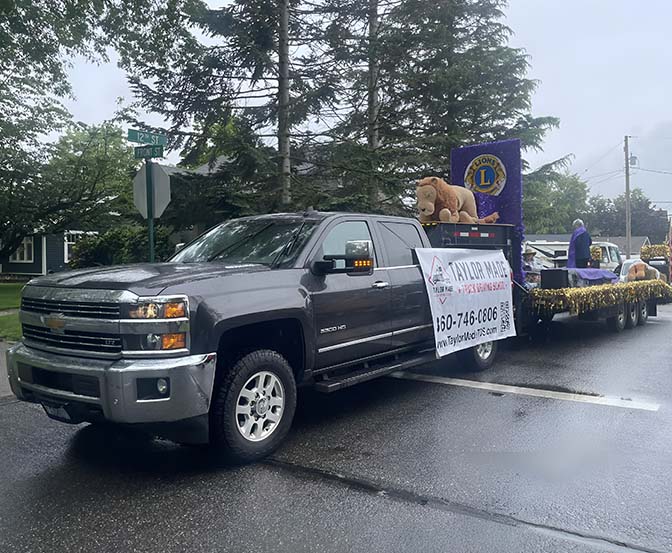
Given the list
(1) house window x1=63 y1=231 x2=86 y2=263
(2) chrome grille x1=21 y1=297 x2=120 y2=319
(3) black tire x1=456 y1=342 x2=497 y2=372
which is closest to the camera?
(2) chrome grille x1=21 y1=297 x2=120 y2=319

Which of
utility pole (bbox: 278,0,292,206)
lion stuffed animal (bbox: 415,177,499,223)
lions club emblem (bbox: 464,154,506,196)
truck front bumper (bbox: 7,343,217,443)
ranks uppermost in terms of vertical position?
utility pole (bbox: 278,0,292,206)

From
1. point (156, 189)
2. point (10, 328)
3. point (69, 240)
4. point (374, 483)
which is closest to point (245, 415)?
point (374, 483)

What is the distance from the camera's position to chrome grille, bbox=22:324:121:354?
4129mm

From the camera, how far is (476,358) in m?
7.68

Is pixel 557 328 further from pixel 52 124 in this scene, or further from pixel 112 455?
pixel 52 124

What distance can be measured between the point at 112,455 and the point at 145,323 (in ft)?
4.61

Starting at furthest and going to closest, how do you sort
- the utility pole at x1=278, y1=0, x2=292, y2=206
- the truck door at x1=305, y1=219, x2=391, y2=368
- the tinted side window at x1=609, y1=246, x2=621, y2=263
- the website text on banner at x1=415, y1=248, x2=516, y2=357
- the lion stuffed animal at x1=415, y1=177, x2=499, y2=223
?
the tinted side window at x1=609, y1=246, x2=621, y2=263
the utility pole at x1=278, y1=0, x2=292, y2=206
the lion stuffed animal at x1=415, y1=177, x2=499, y2=223
the website text on banner at x1=415, y1=248, x2=516, y2=357
the truck door at x1=305, y1=219, x2=391, y2=368

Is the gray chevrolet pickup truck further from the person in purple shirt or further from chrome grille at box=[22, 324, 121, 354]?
the person in purple shirt

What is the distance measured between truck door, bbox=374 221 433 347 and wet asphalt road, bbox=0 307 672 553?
2.36 ft

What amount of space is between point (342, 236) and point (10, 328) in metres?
7.97

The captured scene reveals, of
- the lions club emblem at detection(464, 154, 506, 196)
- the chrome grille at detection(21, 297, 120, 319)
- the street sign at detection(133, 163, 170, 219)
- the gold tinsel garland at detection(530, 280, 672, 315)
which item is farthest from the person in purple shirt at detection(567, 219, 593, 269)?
the chrome grille at detection(21, 297, 120, 319)

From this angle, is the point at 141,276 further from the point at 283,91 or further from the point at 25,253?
the point at 25,253

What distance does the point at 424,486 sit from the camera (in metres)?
4.09

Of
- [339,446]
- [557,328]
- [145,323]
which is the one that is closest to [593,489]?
[339,446]
